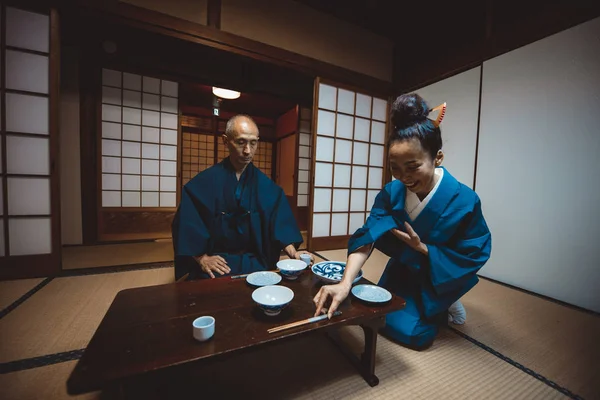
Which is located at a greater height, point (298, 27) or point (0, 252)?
point (298, 27)

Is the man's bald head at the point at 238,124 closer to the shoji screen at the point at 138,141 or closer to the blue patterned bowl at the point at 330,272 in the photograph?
the blue patterned bowl at the point at 330,272

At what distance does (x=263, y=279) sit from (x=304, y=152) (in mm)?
4808

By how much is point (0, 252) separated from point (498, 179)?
5.16 m

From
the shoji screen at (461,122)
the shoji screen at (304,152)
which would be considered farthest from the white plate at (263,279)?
the shoji screen at (304,152)

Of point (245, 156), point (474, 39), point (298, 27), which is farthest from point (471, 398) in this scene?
point (298, 27)

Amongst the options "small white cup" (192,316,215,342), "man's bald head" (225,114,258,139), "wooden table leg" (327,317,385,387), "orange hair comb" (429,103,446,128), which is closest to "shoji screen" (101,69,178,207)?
"man's bald head" (225,114,258,139)

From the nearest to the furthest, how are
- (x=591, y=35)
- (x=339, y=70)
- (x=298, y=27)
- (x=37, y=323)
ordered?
(x=37, y=323) → (x=591, y=35) → (x=298, y=27) → (x=339, y=70)

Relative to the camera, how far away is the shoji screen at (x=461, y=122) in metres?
3.06

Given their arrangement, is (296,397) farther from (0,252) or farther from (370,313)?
(0,252)

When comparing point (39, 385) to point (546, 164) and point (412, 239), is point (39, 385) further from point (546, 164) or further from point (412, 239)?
point (546, 164)

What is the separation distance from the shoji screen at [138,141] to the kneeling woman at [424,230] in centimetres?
448

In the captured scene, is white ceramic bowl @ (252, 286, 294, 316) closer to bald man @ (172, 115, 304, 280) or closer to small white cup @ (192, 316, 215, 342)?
small white cup @ (192, 316, 215, 342)

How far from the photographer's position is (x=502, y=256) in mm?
2727

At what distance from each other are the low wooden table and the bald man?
445 millimetres
